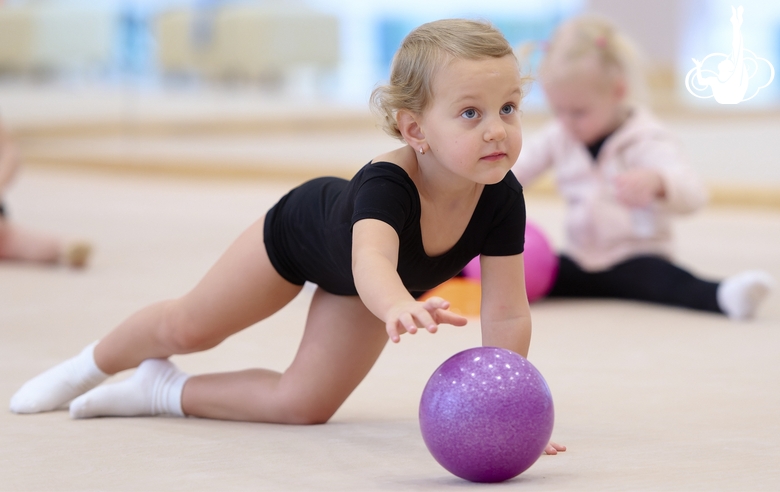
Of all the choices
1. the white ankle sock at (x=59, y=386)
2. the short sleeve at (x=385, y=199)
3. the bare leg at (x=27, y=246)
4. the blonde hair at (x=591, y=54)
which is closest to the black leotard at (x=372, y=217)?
the short sleeve at (x=385, y=199)

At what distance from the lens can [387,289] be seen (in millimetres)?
1188

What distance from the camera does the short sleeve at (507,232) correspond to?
1420 mm

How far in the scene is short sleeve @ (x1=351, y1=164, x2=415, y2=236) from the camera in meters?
1.29

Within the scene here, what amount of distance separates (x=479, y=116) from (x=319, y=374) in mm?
504

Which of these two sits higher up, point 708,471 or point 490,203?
point 490,203

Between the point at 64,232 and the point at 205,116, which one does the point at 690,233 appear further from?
the point at 205,116

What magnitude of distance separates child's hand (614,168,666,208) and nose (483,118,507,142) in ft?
4.41

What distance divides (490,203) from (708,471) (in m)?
0.47

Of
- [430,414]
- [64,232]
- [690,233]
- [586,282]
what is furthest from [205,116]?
[430,414]

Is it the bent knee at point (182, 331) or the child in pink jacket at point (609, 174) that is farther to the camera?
the child in pink jacket at point (609, 174)

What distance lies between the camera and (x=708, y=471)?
4.23 ft

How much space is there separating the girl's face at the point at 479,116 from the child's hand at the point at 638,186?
1304 mm

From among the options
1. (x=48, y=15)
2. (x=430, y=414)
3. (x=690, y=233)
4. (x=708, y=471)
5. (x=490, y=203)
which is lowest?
(x=690, y=233)

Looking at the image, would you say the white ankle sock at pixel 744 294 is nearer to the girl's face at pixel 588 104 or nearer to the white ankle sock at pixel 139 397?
the girl's face at pixel 588 104
